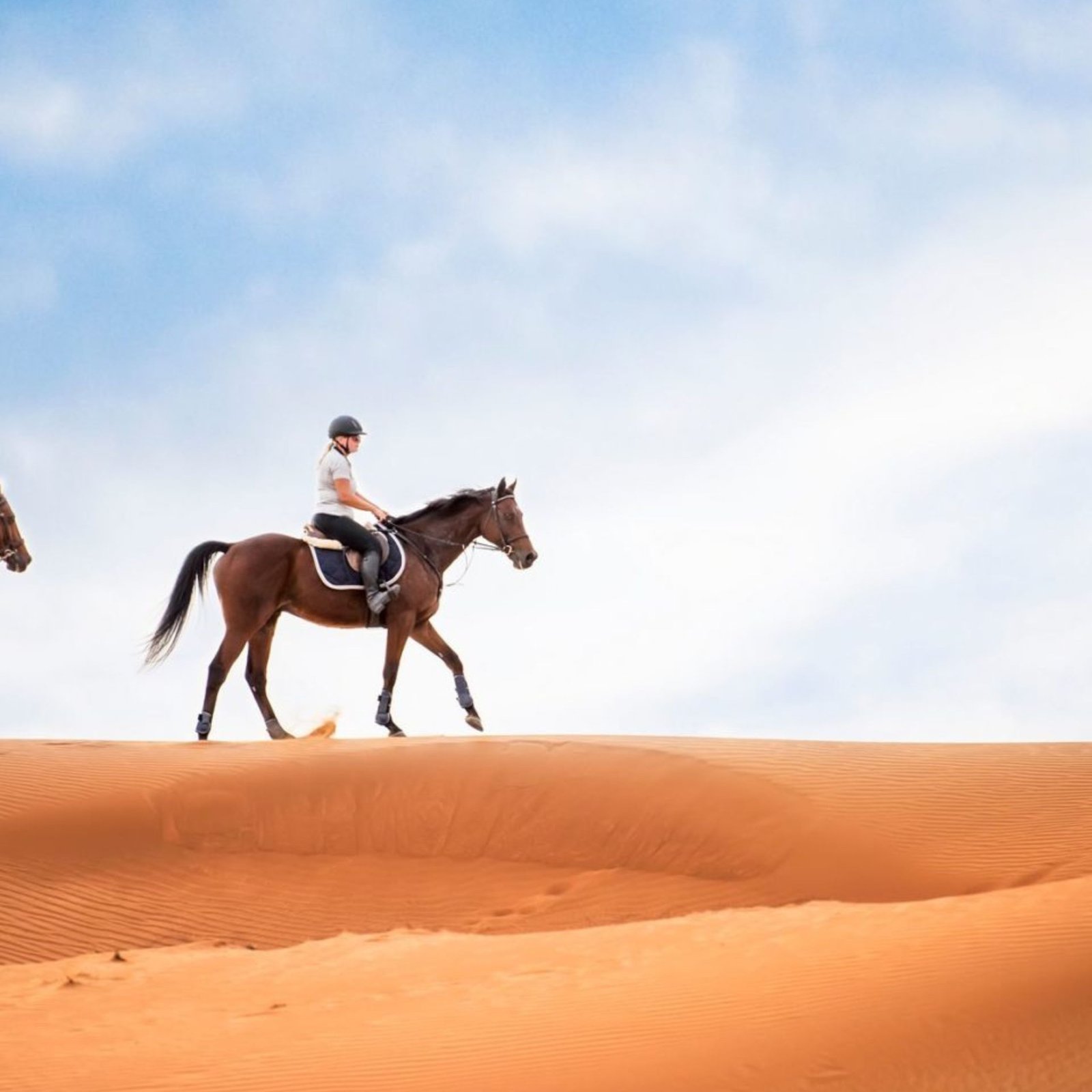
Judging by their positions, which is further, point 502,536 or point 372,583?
point 502,536

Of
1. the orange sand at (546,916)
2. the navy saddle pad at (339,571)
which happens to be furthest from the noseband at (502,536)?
the orange sand at (546,916)

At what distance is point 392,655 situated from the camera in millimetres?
16938

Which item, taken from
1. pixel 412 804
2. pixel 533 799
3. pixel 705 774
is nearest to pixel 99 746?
pixel 412 804

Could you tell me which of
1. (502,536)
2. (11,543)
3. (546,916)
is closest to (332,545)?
(502,536)

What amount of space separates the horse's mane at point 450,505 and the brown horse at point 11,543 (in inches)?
202

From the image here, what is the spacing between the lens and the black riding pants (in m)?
16.9

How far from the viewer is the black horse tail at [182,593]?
17656mm

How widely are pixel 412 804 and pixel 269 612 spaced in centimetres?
413

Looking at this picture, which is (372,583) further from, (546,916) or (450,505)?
(546,916)

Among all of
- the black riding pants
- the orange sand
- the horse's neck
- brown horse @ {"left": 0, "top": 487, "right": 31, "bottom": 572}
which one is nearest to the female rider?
the black riding pants

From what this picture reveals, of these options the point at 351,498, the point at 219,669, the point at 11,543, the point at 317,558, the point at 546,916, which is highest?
the point at 11,543

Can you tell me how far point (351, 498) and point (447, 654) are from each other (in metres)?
2.00

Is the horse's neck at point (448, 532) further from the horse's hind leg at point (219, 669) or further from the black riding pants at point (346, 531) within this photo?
the horse's hind leg at point (219, 669)

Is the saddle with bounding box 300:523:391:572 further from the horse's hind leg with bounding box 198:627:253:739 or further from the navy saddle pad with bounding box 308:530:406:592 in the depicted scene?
the horse's hind leg with bounding box 198:627:253:739
